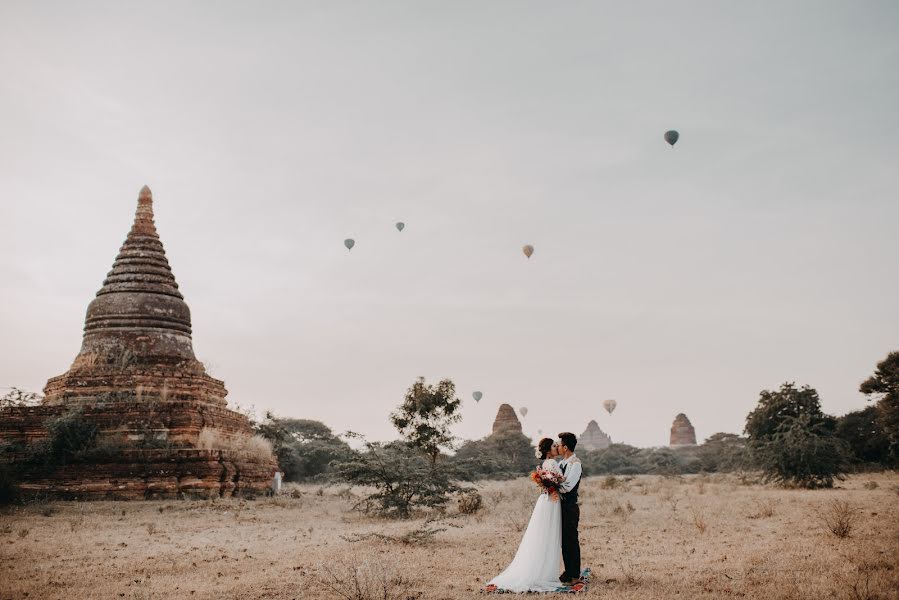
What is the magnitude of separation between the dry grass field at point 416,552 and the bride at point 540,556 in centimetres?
42

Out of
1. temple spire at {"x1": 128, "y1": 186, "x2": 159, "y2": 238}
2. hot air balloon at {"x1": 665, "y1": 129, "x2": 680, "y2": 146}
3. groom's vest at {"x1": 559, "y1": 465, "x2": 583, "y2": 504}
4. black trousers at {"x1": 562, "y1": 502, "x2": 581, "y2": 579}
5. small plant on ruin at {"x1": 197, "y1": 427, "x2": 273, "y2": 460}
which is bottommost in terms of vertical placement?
black trousers at {"x1": 562, "y1": 502, "x2": 581, "y2": 579}

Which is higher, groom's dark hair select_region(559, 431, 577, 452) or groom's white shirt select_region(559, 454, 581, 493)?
groom's dark hair select_region(559, 431, 577, 452)

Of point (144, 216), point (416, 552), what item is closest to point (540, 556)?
point (416, 552)

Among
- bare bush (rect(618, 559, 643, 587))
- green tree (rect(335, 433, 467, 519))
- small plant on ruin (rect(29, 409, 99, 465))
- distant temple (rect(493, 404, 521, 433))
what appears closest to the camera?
bare bush (rect(618, 559, 643, 587))

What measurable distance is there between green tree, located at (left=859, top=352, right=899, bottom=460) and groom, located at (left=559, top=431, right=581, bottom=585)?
23760 millimetres

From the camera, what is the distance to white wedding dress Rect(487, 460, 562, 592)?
23.5 feet

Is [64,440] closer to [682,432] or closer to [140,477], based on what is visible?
→ [140,477]

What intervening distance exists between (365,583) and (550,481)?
2.19m

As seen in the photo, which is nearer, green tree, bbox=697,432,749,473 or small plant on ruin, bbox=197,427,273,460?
small plant on ruin, bbox=197,427,273,460

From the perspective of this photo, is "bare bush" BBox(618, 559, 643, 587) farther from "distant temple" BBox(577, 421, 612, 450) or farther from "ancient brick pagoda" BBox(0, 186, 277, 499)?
"distant temple" BBox(577, 421, 612, 450)

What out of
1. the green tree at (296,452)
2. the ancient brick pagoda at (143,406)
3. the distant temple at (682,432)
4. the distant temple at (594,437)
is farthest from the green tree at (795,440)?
the distant temple at (594,437)

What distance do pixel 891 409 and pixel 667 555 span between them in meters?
22.3

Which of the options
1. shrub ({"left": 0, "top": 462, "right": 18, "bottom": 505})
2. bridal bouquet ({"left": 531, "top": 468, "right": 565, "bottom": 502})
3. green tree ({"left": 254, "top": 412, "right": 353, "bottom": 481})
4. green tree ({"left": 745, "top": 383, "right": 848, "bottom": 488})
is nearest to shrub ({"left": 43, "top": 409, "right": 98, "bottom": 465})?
shrub ({"left": 0, "top": 462, "right": 18, "bottom": 505})

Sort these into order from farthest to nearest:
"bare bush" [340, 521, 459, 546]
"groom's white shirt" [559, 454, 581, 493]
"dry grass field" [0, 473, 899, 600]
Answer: "bare bush" [340, 521, 459, 546]
"groom's white shirt" [559, 454, 581, 493]
"dry grass field" [0, 473, 899, 600]
